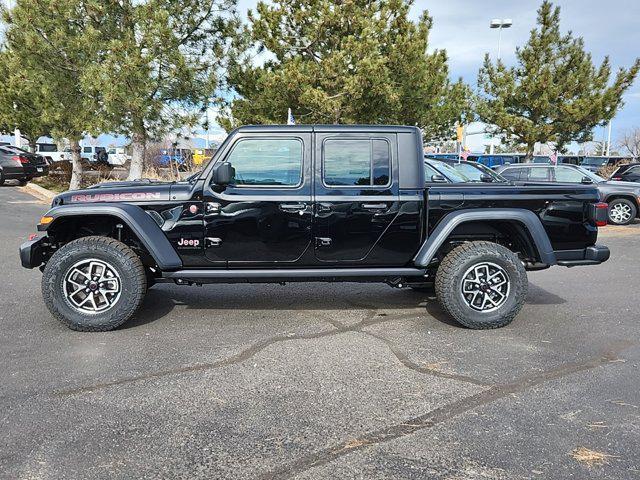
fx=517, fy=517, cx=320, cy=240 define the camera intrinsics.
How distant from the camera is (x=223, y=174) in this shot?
14.3 ft

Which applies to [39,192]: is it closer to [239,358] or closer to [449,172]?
[449,172]

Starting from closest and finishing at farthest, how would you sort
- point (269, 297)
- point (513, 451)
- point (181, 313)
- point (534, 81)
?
1. point (513, 451)
2. point (181, 313)
3. point (269, 297)
4. point (534, 81)

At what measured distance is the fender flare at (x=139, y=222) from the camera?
14.7ft

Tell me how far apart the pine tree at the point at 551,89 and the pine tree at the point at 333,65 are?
22.3 feet

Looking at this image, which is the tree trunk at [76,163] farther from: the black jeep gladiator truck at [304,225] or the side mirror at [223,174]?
the side mirror at [223,174]

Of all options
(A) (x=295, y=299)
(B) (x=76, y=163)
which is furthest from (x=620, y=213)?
(B) (x=76, y=163)

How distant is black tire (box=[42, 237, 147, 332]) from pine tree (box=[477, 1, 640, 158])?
2157 cm

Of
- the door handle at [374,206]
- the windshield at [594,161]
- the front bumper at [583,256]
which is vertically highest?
the windshield at [594,161]

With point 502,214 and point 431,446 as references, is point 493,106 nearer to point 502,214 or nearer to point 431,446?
point 502,214

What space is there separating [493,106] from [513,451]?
907 inches

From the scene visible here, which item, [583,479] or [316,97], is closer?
[583,479]

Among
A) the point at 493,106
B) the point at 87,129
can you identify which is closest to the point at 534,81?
the point at 493,106

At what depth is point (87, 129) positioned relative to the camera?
14.7 m

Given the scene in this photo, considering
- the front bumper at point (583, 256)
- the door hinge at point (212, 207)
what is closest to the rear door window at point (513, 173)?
the front bumper at point (583, 256)
